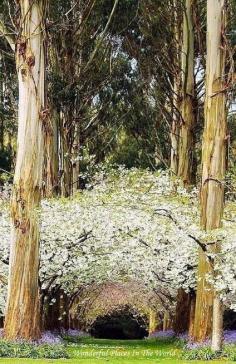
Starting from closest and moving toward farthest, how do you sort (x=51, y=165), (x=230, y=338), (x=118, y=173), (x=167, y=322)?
(x=230, y=338), (x=51, y=165), (x=118, y=173), (x=167, y=322)

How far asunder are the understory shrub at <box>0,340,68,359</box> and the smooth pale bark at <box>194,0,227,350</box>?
2.97 m

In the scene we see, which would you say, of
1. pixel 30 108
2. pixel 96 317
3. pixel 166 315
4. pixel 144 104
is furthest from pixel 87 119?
pixel 30 108

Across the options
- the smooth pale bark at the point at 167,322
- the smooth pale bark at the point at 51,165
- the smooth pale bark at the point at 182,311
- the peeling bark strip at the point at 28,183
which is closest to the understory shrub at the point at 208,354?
the peeling bark strip at the point at 28,183

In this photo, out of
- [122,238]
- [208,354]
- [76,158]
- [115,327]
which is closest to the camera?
[208,354]

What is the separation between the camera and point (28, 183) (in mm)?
12992

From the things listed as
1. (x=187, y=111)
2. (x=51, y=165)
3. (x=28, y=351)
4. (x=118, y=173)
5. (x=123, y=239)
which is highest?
(x=187, y=111)

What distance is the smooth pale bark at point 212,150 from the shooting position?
13.1 metres

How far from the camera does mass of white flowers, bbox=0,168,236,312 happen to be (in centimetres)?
1330

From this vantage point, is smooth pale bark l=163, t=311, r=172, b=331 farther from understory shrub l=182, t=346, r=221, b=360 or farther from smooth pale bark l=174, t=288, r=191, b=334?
understory shrub l=182, t=346, r=221, b=360

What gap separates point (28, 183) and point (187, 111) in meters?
7.00

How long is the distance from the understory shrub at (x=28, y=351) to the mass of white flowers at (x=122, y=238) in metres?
2.74

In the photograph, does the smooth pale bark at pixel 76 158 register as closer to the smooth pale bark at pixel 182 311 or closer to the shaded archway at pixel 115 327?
the smooth pale bark at pixel 182 311

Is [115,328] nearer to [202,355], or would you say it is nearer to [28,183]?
[28,183]

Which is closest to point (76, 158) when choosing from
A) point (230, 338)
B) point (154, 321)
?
point (230, 338)
